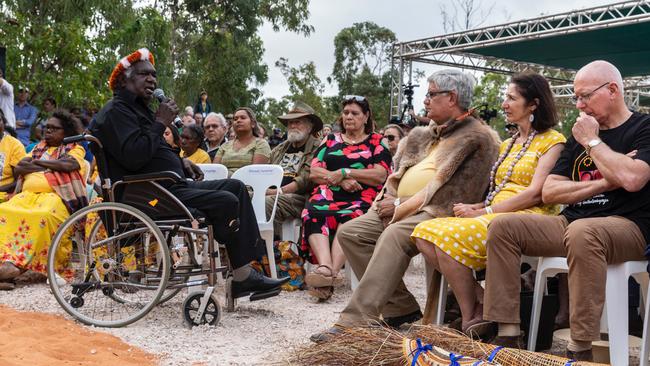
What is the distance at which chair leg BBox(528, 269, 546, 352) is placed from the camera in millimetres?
3738

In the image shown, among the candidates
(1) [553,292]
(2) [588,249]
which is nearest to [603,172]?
(2) [588,249]

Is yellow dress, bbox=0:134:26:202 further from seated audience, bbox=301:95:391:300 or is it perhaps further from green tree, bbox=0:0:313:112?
green tree, bbox=0:0:313:112

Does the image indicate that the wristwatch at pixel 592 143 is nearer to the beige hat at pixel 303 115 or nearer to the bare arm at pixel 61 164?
the beige hat at pixel 303 115

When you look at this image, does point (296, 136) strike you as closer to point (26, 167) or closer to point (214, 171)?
point (214, 171)

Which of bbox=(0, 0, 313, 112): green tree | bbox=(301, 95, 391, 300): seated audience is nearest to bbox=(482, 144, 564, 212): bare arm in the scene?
bbox=(301, 95, 391, 300): seated audience

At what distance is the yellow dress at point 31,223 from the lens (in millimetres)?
5941

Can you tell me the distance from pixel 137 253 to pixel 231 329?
72cm

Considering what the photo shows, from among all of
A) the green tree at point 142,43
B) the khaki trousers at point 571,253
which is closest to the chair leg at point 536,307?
the khaki trousers at point 571,253

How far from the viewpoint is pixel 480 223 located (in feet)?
12.7

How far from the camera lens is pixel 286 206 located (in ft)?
21.3

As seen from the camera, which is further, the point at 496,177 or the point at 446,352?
the point at 496,177

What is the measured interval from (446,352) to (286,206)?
3583 mm

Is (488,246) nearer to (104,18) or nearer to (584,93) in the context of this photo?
(584,93)

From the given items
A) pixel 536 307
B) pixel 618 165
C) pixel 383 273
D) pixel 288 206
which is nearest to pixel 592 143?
pixel 618 165
